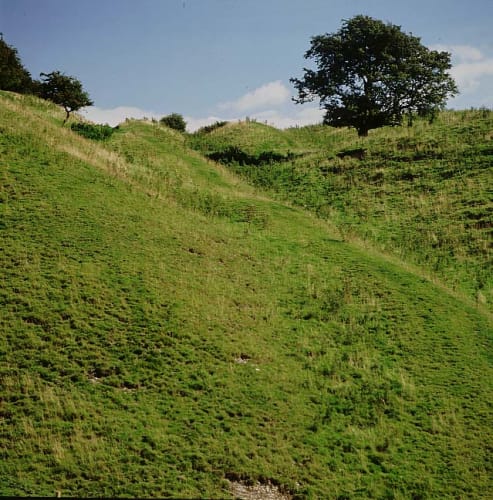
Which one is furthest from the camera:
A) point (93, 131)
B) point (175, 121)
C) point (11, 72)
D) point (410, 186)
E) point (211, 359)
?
point (175, 121)

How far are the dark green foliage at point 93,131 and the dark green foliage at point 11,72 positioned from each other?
3165 centimetres

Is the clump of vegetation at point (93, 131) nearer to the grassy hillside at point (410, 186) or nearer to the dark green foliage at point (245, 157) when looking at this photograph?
the dark green foliage at point (245, 157)

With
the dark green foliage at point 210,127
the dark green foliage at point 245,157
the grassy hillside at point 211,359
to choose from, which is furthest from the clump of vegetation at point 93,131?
the dark green foliage at point 210,127

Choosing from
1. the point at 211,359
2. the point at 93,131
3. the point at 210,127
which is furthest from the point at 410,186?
the point at 210,127

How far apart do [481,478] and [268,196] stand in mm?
28476

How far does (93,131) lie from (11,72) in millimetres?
35512

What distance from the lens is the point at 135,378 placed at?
46.1 ft

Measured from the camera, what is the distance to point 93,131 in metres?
41.9

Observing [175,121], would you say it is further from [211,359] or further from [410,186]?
[211,359]

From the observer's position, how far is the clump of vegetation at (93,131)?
40.9m

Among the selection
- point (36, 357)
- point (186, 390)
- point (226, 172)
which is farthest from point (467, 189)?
point (36, 357)

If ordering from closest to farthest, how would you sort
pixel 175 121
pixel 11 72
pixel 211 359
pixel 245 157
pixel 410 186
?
pixel 211 359, pixel 410 186, pixel 245 157, pixel 11 72, pixel 175 121

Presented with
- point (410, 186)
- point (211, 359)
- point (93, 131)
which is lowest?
point (211, 359)

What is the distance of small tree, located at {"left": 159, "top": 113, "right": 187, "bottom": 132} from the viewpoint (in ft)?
264
